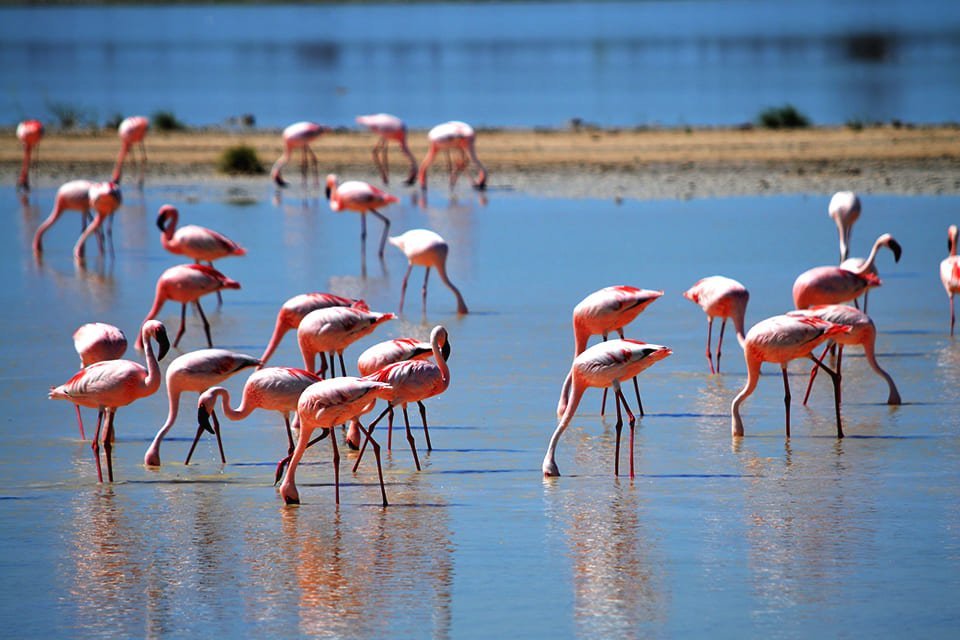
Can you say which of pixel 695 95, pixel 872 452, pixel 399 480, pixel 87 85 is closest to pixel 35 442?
pixel 399 480

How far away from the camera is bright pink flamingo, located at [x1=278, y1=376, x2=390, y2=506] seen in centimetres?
688

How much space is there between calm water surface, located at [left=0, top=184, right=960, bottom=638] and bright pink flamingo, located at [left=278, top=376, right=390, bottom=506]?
0.45ft

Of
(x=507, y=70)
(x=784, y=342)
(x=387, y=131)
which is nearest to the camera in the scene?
(x=784, y=342)

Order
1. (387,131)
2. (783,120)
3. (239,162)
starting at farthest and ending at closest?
(783,120)
(239,162)
(387,131)

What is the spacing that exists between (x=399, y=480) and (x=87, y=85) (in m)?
35.5

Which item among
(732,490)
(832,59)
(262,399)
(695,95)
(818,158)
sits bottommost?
(732,490)

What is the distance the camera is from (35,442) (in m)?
8.19

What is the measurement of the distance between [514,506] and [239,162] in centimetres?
1486

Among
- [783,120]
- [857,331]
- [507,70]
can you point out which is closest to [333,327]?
[857,331]

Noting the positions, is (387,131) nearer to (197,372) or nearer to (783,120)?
(783,120)

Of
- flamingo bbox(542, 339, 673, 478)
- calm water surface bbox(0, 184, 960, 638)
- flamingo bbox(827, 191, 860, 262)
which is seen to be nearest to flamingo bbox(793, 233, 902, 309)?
calm water surface bbox(0, 184, 960, 638)

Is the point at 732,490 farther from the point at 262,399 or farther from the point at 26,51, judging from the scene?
the point at 26,51

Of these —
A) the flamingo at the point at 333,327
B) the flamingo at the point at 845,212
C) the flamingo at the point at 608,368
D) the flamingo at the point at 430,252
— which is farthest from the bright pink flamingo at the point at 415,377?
the flamingo at the point at 845,212

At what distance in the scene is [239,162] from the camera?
21.1 meters
